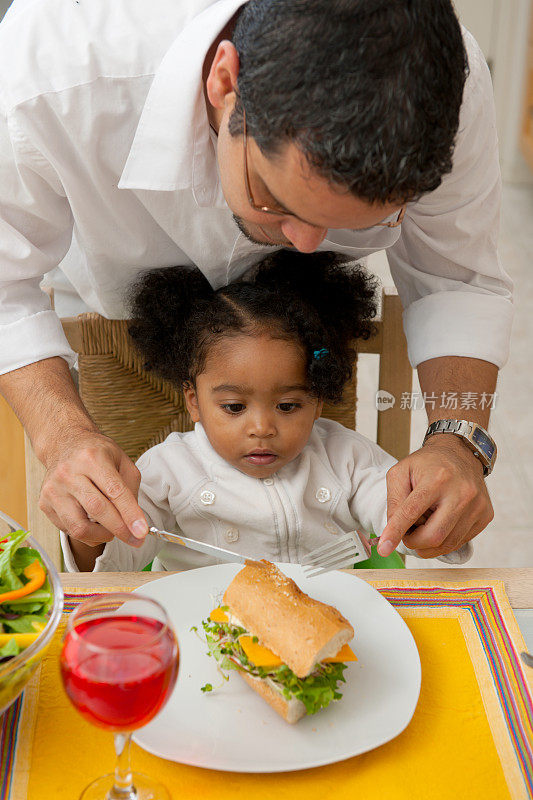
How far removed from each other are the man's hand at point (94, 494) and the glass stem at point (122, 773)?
31cm

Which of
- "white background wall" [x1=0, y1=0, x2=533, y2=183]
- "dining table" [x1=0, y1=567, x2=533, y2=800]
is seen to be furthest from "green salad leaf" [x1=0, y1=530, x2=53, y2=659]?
"white background wall" [x1=0, y1=0, x2=533, y2=183]

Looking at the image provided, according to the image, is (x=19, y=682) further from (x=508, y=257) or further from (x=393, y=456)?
(x=508, y=257)

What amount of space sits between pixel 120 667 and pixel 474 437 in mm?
791

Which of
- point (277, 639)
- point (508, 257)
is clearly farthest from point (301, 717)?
point (508, 257)

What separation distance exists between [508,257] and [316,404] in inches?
133

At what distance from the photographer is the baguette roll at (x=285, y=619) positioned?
0.97 m

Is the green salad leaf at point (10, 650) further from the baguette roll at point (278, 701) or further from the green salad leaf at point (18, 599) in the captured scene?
the baguette roll at point (278, 701)

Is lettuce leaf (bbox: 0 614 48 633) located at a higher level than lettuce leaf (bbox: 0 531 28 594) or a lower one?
lower

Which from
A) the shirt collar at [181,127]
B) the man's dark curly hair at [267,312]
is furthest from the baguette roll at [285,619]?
the shirt collar at [181,127]

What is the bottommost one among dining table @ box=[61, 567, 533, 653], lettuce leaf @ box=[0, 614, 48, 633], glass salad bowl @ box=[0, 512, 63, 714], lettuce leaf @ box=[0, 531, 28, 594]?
dining table @ box=[61, 567, 533, 653]

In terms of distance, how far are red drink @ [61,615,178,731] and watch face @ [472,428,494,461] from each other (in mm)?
727

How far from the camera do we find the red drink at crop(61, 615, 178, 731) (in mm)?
749

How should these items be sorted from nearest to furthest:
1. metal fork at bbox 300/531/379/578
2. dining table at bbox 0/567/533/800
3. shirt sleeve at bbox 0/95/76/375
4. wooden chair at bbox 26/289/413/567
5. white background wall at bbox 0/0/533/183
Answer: dining table at bbox 0/567/533/800, metal fork at bbox 300/531/379/578, shirt sleeve at bbox 0/95/76/375, wooden chair at bbox 26/289/413/567, white background wall at bbox 0/0/533/183

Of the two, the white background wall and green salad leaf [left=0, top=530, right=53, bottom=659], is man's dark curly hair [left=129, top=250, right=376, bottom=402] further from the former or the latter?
the white background wall
